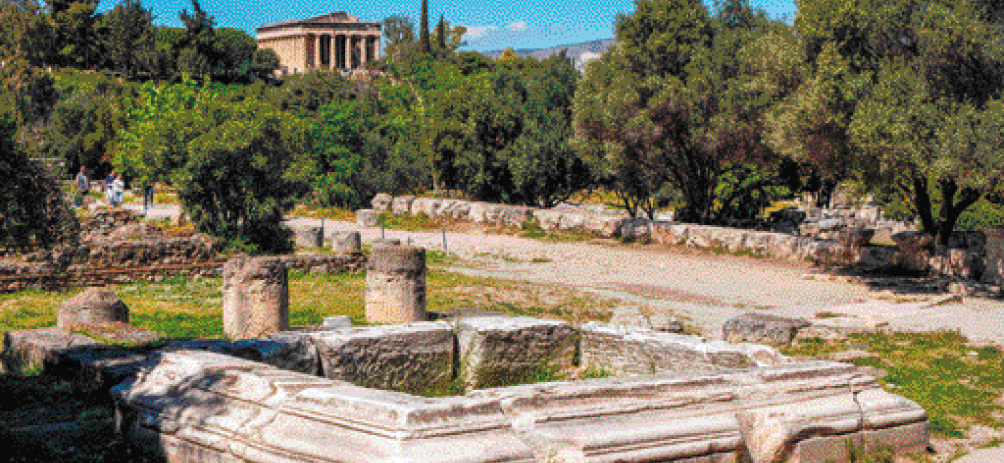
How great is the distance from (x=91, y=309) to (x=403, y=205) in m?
18.7

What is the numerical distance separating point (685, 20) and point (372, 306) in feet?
45.3

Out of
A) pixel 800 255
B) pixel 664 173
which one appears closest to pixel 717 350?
pixel 800 255

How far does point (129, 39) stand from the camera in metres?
76.3

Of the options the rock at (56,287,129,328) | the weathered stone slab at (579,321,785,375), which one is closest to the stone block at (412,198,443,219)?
the rock at (56,287,129,328)

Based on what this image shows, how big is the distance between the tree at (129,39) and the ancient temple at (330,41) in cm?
6036

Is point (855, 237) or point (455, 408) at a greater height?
point (855, 237)

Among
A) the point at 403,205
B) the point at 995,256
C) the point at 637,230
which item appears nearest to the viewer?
the point at 995,256

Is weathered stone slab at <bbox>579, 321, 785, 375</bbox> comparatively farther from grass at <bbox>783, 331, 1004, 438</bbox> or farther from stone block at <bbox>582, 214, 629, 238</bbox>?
stone block at <bbox>582, 214, 629, 238</bbox>

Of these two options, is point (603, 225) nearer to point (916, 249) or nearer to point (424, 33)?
point (916, 249)

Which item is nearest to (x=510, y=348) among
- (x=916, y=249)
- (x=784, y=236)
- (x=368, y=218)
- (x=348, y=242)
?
(x=916, y=249)

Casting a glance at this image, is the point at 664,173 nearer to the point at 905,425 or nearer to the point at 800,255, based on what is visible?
the point at 800,255

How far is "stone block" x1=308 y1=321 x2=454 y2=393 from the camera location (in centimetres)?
700

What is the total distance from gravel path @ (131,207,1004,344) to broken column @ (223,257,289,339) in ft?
17.7

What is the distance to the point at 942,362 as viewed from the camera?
32.0 ft
